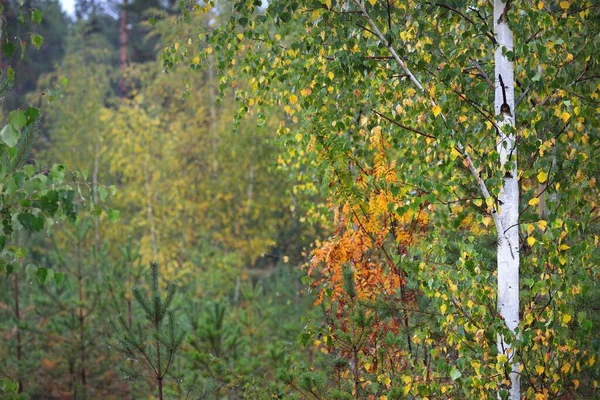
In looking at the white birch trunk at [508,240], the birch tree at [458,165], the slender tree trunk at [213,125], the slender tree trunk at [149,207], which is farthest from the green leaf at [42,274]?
the slender tree trunk at [213,125]

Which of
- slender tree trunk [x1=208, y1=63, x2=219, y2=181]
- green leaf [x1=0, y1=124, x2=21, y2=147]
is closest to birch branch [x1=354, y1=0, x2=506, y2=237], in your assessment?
green leaf [x1=0, y1=124, x2=21, y2=147]

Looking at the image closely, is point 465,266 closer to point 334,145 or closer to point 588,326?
point 588,326

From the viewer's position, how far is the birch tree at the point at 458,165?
4.13m

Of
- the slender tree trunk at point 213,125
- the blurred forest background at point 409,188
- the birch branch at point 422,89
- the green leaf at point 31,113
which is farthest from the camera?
the slender tree trunk at point 213,125

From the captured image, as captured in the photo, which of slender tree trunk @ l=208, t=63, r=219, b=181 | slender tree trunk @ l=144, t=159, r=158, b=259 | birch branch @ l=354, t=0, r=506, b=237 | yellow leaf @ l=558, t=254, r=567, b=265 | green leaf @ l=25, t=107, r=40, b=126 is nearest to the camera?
green leaf @ l=25, t=107, r=40, b=126

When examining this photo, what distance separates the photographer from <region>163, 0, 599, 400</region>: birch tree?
13.6ft

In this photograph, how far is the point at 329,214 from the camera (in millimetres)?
7578

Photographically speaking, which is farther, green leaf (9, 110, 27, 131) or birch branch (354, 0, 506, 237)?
birch branch (354, 0, 506, 237)

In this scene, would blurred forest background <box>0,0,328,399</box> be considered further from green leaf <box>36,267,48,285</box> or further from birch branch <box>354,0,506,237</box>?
green leaf <box>36,267,48,285</box>

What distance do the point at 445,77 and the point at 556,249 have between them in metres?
1.19

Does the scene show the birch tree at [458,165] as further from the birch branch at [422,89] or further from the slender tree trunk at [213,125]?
the slender tree trunk at [213,125]

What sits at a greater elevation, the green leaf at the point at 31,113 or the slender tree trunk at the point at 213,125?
the slender tree trunk at the point at 213,125

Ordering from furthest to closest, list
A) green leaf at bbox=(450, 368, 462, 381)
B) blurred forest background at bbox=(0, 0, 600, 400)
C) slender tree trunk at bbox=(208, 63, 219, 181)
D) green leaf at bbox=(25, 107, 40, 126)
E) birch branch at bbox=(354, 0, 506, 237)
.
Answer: slender tree trunk at bbox=(208, 63, 219, 181) → birch branch at bbox=(354, 0, 506, 237) → blurred forest background at bbox=(0, 0, 600, 400) → green leaf at bbox=(450, 368, 462, 381) → green leaf at bbox=(25, 107, 40, 126)

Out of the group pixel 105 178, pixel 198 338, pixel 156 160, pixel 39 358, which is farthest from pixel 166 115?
pixel 198 338
